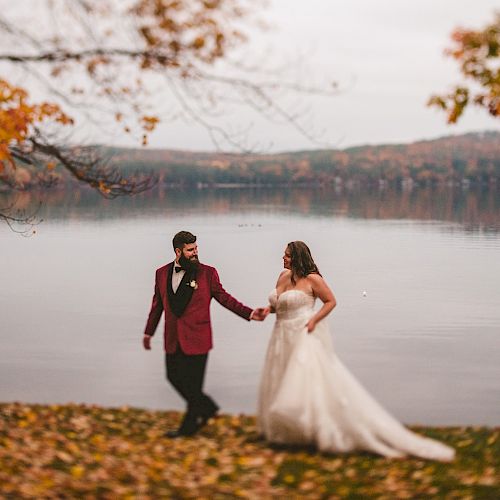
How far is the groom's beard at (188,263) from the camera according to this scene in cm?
1055

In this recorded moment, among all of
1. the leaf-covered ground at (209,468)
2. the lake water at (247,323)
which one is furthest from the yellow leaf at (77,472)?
the lake water at (247,323)

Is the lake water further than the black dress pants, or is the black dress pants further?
the lake water

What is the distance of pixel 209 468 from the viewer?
31.4 feet

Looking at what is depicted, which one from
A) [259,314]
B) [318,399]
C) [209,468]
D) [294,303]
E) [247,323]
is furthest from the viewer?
[247,323]

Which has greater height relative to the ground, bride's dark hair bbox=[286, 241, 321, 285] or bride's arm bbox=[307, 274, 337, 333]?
bride's dark hair bbox=[286, 241, 321, 285]

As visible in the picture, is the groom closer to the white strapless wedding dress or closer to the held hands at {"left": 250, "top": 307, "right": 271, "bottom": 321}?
the held hands at {"left": 250, "top": 307, "right": 271, "bottom": 321}

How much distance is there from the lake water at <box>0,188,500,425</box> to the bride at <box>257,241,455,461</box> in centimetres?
841

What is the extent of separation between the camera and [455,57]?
11.8 metres

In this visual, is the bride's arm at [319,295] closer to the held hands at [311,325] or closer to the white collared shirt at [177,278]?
the held hands at [311,325]

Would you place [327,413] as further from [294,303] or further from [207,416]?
[207,416]

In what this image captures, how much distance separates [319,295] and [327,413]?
1.30m

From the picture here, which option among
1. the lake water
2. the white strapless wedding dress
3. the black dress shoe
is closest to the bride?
the white strapless wedding dress

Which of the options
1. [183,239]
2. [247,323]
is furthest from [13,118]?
[247,323]

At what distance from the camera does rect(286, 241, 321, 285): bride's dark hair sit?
10086 millimetres
